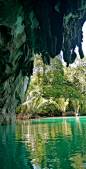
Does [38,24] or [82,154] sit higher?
[38,24]

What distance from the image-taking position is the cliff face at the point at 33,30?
6992 mm

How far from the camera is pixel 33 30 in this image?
8.86 m

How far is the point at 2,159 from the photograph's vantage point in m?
3.41

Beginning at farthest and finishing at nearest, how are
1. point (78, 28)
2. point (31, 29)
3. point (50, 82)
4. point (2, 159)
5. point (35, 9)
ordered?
point (50, 82), point (78, 28), point (31, 29), point (35, 9), point (2, 159)

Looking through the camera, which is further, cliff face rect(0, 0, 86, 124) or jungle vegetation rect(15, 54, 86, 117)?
jungle vegetation rect(15, 54, 86, 117)

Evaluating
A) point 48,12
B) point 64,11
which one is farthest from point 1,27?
point 64,11

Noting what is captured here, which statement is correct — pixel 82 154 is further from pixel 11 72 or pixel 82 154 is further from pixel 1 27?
pixel 11 72

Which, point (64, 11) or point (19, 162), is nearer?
point (19, 162)

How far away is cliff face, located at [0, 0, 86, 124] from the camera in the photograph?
6.99m

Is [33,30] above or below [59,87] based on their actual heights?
below

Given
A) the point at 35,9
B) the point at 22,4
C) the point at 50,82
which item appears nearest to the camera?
the point at 22,4

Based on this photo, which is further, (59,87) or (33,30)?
(59,87)

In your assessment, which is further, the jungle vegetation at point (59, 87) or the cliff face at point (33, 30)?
the jungle vegetation at point (59, 87)

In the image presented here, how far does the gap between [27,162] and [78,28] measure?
8712mm
